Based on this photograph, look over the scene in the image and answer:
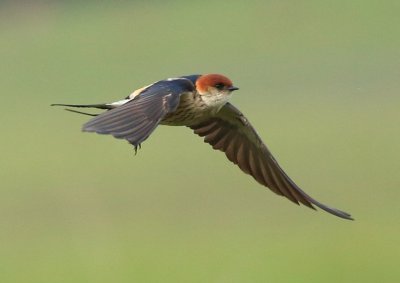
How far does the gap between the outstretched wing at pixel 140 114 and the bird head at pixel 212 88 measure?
91mm

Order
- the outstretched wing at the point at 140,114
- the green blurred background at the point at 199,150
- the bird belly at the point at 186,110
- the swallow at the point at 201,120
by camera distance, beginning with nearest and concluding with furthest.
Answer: the outstretched wing at the point at 140,114 → the swallow at the point at 201,120 → the bird belly at the point at 186,110 → the green blurred background at the point at 199,150

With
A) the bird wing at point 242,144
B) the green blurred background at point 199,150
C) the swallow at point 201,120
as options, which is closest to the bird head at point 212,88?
the swallow at point 201,120

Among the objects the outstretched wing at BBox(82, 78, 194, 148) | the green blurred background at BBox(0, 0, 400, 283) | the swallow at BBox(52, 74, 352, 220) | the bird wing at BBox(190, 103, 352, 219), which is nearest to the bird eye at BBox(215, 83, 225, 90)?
the swallow at BBox(52, 74, 352, 220)

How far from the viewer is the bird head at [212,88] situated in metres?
5.47

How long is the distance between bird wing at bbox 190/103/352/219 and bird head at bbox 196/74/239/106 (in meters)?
0.32

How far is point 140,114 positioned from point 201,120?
0.79 m

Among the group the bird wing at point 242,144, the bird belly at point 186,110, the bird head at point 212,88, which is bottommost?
the bird wing at point 242,144

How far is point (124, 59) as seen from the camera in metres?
25.6

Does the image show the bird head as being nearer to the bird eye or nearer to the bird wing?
the bird eye

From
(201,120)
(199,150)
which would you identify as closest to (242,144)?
(201,120)

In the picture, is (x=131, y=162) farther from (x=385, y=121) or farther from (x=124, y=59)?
(x=124, y=59)

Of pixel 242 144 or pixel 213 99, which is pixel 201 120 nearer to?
pixel 213 99

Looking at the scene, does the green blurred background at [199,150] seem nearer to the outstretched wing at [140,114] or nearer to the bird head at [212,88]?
the bird head at [212,88]

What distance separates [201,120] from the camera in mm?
5652
